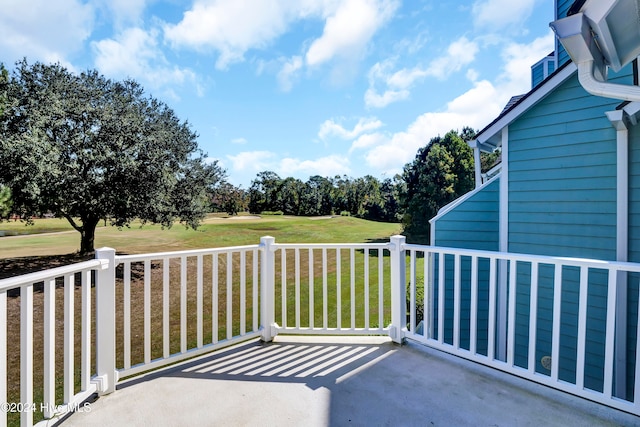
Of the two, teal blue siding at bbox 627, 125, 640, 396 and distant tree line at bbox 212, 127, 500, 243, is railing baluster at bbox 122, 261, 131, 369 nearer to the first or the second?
teal blue siding at bbox 627, 125, 640, 396

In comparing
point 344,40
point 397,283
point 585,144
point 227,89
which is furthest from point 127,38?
point 585,144

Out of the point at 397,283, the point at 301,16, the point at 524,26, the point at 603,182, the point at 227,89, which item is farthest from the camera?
the point at 227,89

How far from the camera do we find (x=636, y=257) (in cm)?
292

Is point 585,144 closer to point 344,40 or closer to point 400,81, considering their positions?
point 344,40

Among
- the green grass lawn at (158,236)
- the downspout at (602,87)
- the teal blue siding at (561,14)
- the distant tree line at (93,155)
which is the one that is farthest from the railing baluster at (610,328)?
the green grass lawn at (158,236)

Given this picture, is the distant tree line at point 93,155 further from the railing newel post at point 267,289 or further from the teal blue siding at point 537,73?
the railing newel post at point 267,289

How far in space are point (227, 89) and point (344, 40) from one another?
396 cm

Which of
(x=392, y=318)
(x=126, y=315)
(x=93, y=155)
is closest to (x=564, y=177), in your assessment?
(x=392, y=318)

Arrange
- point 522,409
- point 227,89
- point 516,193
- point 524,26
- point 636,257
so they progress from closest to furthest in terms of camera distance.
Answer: point 522,409
point 636,257
point 516,193
point 524,26
point 227,89

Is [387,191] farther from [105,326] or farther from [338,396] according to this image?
[105,326]

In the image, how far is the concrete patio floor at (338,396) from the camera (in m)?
1.81

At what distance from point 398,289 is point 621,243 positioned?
218 cm

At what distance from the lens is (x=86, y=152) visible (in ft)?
25.3

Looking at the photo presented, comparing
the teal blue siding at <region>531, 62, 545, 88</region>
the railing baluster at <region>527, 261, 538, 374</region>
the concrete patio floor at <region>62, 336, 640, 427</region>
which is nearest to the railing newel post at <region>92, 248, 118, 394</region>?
the concrete patio floor at <region>62, 336, 640, 427</region>
